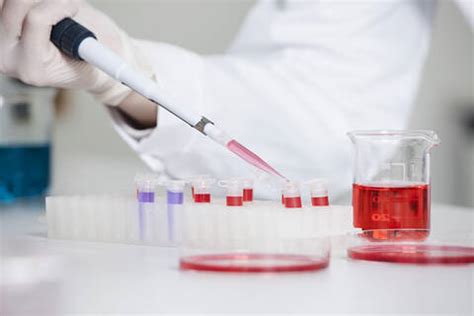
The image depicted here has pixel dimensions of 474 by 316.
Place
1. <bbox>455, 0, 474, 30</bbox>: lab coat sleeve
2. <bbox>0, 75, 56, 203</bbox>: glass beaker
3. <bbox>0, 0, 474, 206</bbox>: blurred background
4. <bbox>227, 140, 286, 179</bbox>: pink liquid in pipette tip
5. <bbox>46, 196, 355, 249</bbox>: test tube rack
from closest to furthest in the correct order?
<bbox>46, 196, 355, 249</bbox>: test tube rack
<bbox>227, 140, 286, 179</bbox>: pink liquid in pipette tip
<bbox>455, 0, 474, 30</bbox>: lab coat sleeve
<bbox>0, 75, 56, 203</bbox>: glass beaker
<bbox>0, 0, 474, 206</bbox>: blurred background

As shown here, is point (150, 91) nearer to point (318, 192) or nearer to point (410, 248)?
point (318, 192)

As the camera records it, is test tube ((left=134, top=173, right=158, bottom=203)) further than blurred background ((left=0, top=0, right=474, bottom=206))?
No

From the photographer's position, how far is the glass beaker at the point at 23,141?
212 centimetres

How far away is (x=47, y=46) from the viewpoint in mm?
1110

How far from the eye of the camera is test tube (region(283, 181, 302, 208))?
93 centimetres

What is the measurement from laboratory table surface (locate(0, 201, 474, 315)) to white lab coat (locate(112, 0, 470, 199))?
26.4 inches

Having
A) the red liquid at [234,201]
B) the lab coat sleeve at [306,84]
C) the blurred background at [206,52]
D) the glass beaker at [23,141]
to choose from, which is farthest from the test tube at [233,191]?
the blurred background at [206,52]

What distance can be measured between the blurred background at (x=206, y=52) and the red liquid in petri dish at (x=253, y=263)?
1.56 m

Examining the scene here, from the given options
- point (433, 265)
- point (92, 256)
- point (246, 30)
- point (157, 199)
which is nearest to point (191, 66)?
point (246, 30)

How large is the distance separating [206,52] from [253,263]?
1795 millimetres

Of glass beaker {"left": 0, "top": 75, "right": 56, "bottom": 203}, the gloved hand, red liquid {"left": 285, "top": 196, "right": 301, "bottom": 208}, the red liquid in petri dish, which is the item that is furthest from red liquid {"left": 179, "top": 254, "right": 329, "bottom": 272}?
glass beaker {"left": 0, "top": 75, "right": 56, "bottom": 203}

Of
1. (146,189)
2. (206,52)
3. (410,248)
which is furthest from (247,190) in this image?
(206,52)

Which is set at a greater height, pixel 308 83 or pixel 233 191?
pixel 308 83

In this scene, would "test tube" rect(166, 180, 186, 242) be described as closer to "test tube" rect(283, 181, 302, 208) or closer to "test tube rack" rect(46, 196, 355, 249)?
"test tube rack" rect(46, 196, 355, 249)
